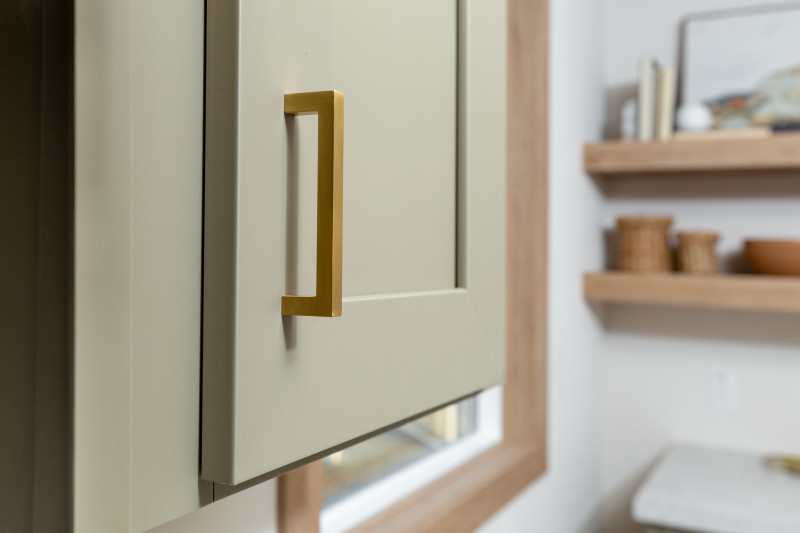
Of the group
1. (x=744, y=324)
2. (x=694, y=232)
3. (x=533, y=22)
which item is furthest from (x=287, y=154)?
(x=744, y=324)

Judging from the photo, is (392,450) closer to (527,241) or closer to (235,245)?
(527,241)

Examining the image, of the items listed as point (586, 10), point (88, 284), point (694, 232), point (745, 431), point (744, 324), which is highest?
point (586, 10)

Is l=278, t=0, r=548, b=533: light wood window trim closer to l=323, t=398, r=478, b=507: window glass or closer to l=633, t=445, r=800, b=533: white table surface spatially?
l=323, t=398, r=478, b=507: window glass

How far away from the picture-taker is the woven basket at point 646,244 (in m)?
1.89

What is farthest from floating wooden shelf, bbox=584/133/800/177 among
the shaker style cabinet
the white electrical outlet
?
the shaker style cabinet

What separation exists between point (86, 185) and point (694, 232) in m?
1.82

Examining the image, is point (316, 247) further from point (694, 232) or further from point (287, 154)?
point (694, 232)

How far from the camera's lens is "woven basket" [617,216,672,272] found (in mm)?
1889

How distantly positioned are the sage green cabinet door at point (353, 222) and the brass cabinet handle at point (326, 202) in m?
0.01

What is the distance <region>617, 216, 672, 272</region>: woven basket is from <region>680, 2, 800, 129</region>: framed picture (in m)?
0.31

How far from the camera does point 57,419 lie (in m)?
0.31

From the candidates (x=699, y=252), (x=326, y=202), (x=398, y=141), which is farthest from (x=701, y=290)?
(x=326, y=202)

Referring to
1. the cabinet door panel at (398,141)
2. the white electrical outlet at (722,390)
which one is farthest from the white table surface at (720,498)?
the cabinet door panel at (398,141)

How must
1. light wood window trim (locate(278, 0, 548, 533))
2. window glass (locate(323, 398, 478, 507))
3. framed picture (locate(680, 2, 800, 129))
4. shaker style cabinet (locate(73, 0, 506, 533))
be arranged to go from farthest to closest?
1. framed picture (locate(680, 2, 800, 129))
2. light wood window trim (locate(278, 0, 548, 533))
3. window glass (locate(323, 398, 478, 507))
4. shaker style cabinet (locate(73, 0, 506, 533))
